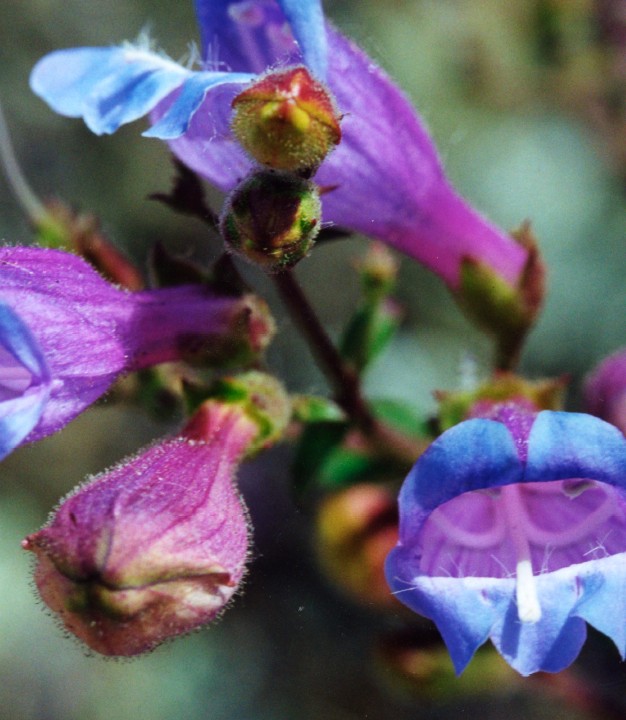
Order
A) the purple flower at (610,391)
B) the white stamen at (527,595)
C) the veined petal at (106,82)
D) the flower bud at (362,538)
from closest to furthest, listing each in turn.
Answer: the white stamen at (527,595)
the veined petal at (106,82)
the purple flower at (610,391)
the flower bud at (362,538)

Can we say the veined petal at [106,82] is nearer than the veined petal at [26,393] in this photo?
No

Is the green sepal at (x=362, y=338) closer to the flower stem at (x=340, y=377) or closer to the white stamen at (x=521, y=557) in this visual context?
the flower stem at (x=340, y=377)

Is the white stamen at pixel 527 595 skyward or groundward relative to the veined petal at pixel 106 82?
groundward

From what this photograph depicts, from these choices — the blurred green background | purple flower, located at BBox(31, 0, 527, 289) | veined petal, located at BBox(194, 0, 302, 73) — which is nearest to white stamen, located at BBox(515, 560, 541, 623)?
purple flower, located at BBox(31, 0, 527, 289)

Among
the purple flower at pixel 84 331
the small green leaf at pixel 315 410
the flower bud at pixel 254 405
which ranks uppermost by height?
the purple flower at pixel 84 331

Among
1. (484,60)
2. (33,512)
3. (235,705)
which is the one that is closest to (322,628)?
(235,705)

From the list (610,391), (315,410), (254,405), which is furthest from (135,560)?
(610,391)

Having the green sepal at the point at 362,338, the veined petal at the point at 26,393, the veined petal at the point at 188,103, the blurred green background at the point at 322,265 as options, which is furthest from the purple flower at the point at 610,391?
the blurred green background at the point at 322,265
